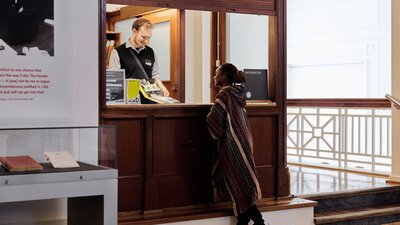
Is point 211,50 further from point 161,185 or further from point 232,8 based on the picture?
point 161,185

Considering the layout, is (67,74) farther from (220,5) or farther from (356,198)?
(356,198)

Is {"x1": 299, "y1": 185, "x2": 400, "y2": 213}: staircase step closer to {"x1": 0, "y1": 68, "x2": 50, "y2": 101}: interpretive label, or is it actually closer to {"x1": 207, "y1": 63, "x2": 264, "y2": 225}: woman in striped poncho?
{"x1": 207, "y1": 63, "x2": 264, "y2": 225}: woman in striped poncho

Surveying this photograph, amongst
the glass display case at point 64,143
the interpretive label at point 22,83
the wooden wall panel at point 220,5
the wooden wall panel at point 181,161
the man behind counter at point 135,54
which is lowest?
the wooden wall panel at point 181,161

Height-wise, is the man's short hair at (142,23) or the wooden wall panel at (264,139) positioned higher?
the man's short hair at (142,23)

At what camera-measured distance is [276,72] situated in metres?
5.52

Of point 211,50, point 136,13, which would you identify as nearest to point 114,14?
point 136,13

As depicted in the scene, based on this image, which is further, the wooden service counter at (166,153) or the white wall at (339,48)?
the white wall at (339,48)

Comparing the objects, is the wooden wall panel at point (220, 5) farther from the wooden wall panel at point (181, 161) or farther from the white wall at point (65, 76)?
the wooden wall panel at point (181, 161)

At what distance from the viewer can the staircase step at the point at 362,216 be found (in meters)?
5.48

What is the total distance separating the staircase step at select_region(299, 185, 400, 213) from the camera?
5.76 meters

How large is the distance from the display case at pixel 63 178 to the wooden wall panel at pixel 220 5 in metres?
1.68

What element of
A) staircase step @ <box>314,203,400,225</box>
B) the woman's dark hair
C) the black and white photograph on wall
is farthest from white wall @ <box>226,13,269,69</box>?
the black and white photograph on wall

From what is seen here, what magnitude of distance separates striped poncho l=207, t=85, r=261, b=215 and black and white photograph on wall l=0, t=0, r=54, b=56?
4.64ft

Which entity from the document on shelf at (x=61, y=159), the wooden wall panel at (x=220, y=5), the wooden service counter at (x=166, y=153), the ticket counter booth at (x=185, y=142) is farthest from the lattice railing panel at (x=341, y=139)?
the document on shelf at (x=61, y=159)
